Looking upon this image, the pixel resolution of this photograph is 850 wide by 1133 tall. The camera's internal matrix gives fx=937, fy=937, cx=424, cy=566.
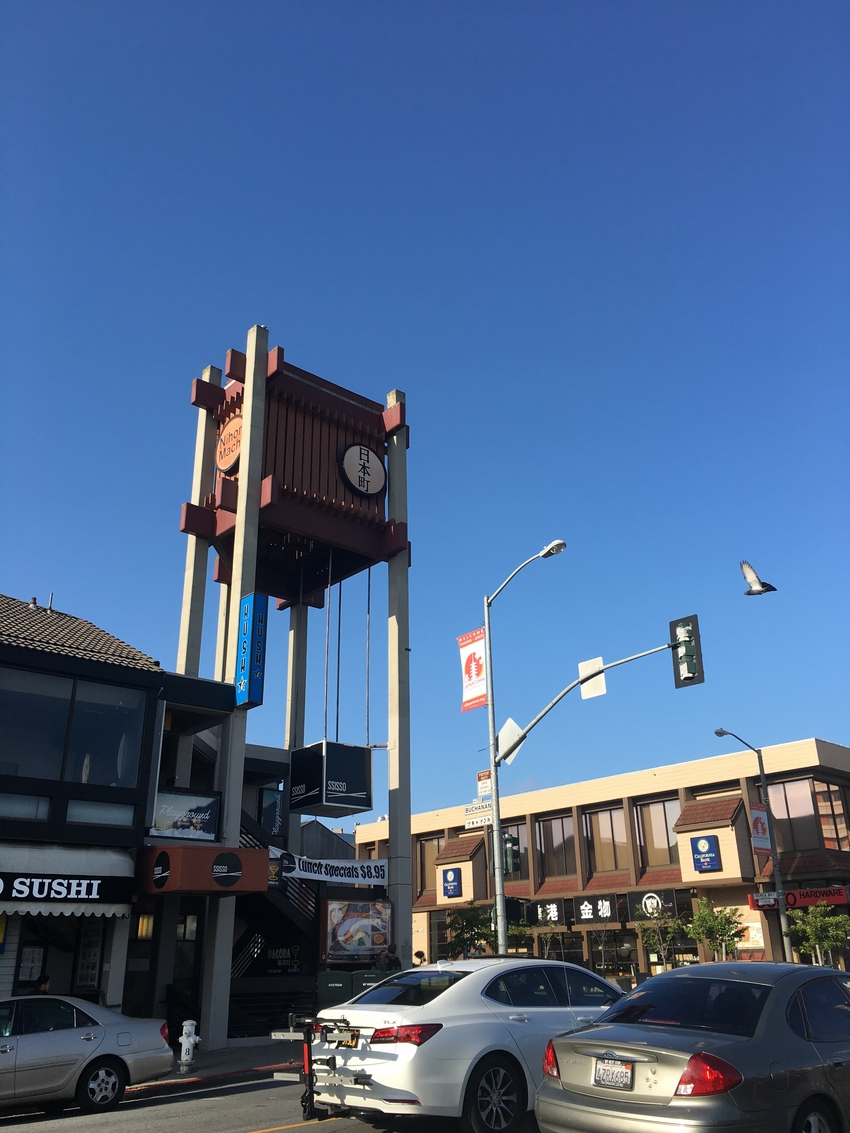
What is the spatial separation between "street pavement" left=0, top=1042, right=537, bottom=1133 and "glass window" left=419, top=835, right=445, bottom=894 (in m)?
43.2

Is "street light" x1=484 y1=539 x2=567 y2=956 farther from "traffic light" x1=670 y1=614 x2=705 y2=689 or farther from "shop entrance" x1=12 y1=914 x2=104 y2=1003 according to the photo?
"shop entrance" x1=12 y1=914 x2=104 y2=1003

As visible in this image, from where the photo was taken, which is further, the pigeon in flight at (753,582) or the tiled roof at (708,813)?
the tiled roof at (708,813)

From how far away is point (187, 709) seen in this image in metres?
22.8

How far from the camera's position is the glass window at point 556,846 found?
49.6 metres

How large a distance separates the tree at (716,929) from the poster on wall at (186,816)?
23.1 m

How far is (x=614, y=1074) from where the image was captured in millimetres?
6266

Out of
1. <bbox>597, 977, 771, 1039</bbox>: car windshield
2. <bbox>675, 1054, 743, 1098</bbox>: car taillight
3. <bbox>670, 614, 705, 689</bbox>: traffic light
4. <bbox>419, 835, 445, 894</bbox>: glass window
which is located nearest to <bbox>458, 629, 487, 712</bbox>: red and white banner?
<bbox>670, 614, 705, 689</bbox>: traffic light

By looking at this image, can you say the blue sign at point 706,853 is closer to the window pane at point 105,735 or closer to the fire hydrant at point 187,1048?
the window pane at point 105,735

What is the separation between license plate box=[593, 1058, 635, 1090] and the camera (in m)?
6.16

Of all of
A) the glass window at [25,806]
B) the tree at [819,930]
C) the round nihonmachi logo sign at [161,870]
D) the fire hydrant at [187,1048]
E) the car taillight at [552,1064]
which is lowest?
the fire hydrant at [187,1048]

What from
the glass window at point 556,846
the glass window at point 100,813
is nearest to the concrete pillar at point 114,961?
the glass window at point 100,813

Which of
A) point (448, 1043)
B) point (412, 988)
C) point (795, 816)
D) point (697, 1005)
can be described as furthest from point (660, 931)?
point (697, 1005)

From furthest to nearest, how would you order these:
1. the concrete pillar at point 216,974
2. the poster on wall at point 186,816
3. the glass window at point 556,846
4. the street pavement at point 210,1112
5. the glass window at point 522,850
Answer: the glass window at point 522,850, the glass window at point 556,846, the poster on wall at point 186,816, the concrete pillar at point 216,974, the street pavement at point 210,1112

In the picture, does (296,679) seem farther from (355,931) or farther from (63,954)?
(63,954)
